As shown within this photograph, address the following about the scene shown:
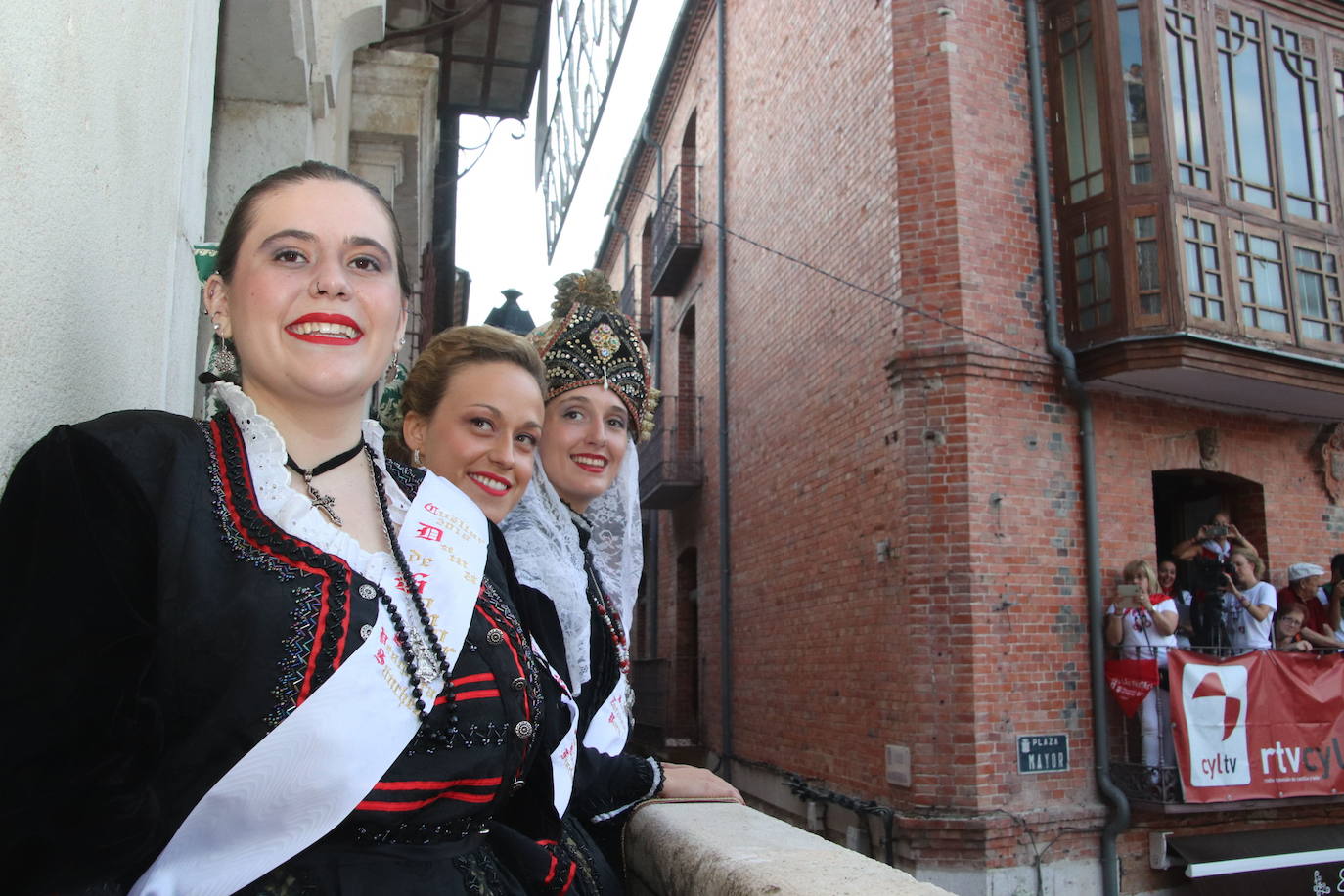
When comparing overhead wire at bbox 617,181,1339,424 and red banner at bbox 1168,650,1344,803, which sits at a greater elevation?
overhead wire at bbox 617,181,1339,424

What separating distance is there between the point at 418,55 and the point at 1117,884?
7.96m

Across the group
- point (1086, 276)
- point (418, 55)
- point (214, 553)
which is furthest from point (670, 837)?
point (1086, 276)

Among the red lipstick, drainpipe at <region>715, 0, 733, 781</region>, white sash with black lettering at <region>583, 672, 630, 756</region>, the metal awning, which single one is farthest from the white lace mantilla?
drainpipe at <region>715, 0, 733, 781</region>

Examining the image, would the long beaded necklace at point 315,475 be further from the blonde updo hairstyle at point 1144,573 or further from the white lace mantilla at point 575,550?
the blonde updo hairstyle at point 1144,573

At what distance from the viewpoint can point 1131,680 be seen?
26.8 feet

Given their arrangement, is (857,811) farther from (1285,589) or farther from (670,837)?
(670,837)

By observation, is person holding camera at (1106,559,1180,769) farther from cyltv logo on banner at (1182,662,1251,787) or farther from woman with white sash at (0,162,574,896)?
woman with white sash at (0,162,574,896)

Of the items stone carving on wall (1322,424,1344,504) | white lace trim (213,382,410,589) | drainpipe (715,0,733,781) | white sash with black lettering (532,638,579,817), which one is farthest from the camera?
drainpipe (715,0,733,781)

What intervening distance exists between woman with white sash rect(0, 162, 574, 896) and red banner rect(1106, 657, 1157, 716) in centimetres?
746

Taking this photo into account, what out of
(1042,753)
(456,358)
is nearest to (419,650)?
(456,358)

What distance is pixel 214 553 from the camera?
126cm

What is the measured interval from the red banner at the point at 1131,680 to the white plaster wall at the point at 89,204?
7.81 m

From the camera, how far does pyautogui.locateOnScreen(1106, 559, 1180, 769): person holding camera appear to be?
322 inches

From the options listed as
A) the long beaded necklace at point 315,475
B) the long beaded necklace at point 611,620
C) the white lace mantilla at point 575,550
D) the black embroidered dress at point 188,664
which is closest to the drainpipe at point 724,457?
the white lace mantilla at point 575,550
